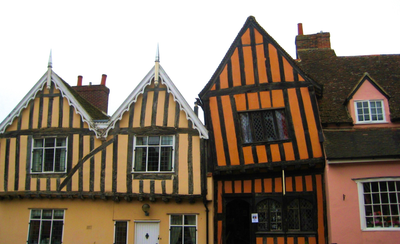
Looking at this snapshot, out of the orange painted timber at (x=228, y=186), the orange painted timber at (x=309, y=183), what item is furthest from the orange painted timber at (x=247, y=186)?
the orange painted timber at (x=309, y=183)

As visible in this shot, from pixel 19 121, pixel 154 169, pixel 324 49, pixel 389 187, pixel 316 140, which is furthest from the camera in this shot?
pixel 324 49

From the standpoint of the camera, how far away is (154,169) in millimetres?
13414

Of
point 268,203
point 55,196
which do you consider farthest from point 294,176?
point 55,196

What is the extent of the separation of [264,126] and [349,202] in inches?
137

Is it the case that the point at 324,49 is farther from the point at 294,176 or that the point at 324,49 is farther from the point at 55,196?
the point at 55,196

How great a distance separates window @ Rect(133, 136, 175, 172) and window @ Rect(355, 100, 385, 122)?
21.0 ft

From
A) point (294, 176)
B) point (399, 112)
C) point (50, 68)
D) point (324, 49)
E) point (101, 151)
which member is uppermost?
point (324, 49)

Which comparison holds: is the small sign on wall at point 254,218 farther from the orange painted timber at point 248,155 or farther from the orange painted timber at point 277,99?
the orange painted timber at point 277,99

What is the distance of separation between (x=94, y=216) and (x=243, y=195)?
17.5 ft

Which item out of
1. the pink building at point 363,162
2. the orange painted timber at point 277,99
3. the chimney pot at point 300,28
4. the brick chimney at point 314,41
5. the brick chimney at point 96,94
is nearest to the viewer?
the pink building at point 363,162

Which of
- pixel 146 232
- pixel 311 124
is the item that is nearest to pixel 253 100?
pixel 311 124

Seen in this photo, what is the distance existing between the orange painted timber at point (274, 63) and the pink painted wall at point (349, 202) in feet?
11.1

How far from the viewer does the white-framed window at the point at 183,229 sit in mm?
12953

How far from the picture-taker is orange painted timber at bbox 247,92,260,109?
1280cm
